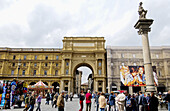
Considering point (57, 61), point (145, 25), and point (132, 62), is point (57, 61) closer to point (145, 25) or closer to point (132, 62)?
point (132, 62)

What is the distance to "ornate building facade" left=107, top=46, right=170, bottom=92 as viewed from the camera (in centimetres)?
4534

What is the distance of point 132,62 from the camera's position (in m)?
47.5

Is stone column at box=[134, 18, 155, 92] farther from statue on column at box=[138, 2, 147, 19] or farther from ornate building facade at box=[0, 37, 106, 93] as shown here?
ornate building facade at box=[0, 37, 106, 93]

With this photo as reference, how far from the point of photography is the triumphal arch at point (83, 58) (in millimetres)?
46750

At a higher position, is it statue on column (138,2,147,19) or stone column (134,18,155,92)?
statue on column (138,2,147,19)

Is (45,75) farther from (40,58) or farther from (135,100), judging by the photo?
(135,100)

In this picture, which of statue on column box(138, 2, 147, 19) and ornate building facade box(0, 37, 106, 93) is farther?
ornate building facade box(0, 37, 106, 93)

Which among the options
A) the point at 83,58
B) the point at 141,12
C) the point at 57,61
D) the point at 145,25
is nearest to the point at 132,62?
the point at 83,58

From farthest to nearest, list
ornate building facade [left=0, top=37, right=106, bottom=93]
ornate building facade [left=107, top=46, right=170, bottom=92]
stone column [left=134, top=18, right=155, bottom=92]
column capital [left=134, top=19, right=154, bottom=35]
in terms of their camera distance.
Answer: ornate building facade [left=0, top=37, right=106, bottom=93] < ornate building facade [left=107, top=46, right=170, bottom=92] < column capital [left=134, top=19, right=154, bottom=35] < stone column [left=134, top=18, right=155, bottom=92]

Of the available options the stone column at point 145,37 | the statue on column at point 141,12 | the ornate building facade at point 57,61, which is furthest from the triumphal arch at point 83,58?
the stone column at point 145,37

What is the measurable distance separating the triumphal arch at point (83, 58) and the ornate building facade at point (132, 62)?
2558mm

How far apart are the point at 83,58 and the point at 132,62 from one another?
57.0 feet

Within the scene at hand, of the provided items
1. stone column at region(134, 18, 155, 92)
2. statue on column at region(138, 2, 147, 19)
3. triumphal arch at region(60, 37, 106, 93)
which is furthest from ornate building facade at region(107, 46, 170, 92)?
stone column at region(134, 18, 155, 92)

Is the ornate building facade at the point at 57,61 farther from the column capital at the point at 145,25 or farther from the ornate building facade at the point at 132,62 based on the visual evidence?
the column capital at the point at 145,25
